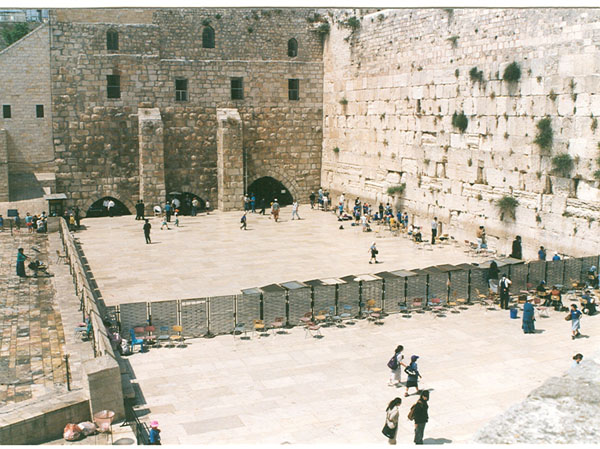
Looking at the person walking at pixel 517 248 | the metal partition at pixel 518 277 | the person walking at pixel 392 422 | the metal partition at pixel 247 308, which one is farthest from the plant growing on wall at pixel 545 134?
→ the person walking at pixel 392 422

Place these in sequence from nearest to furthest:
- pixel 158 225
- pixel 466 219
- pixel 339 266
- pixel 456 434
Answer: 1. pixel 456 434
2. pixel 339 266
3. pixel 466 219
4. pixel 158 225

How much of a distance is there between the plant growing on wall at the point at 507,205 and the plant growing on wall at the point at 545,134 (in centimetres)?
190

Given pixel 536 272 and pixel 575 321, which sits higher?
pixel 536 272

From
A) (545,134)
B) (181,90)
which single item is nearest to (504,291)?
(545,134)

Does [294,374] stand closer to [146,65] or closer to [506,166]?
[506,166]

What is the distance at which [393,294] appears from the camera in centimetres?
1538

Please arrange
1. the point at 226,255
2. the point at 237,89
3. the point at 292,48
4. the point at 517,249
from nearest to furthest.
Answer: the point at 517,249 < the point at 226,255 < the point at 237,89 < the point at 292,48

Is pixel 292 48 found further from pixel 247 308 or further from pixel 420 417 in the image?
pixel 420 417

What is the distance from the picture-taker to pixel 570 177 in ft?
59.6

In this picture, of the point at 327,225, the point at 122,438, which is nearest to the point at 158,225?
the point at 327,225

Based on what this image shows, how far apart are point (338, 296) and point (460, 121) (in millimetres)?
9953

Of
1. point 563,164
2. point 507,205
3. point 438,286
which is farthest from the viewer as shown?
point 507,205

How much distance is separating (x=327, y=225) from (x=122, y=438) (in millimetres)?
17822

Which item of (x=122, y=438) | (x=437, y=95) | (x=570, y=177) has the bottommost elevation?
(x=122, y=438)
